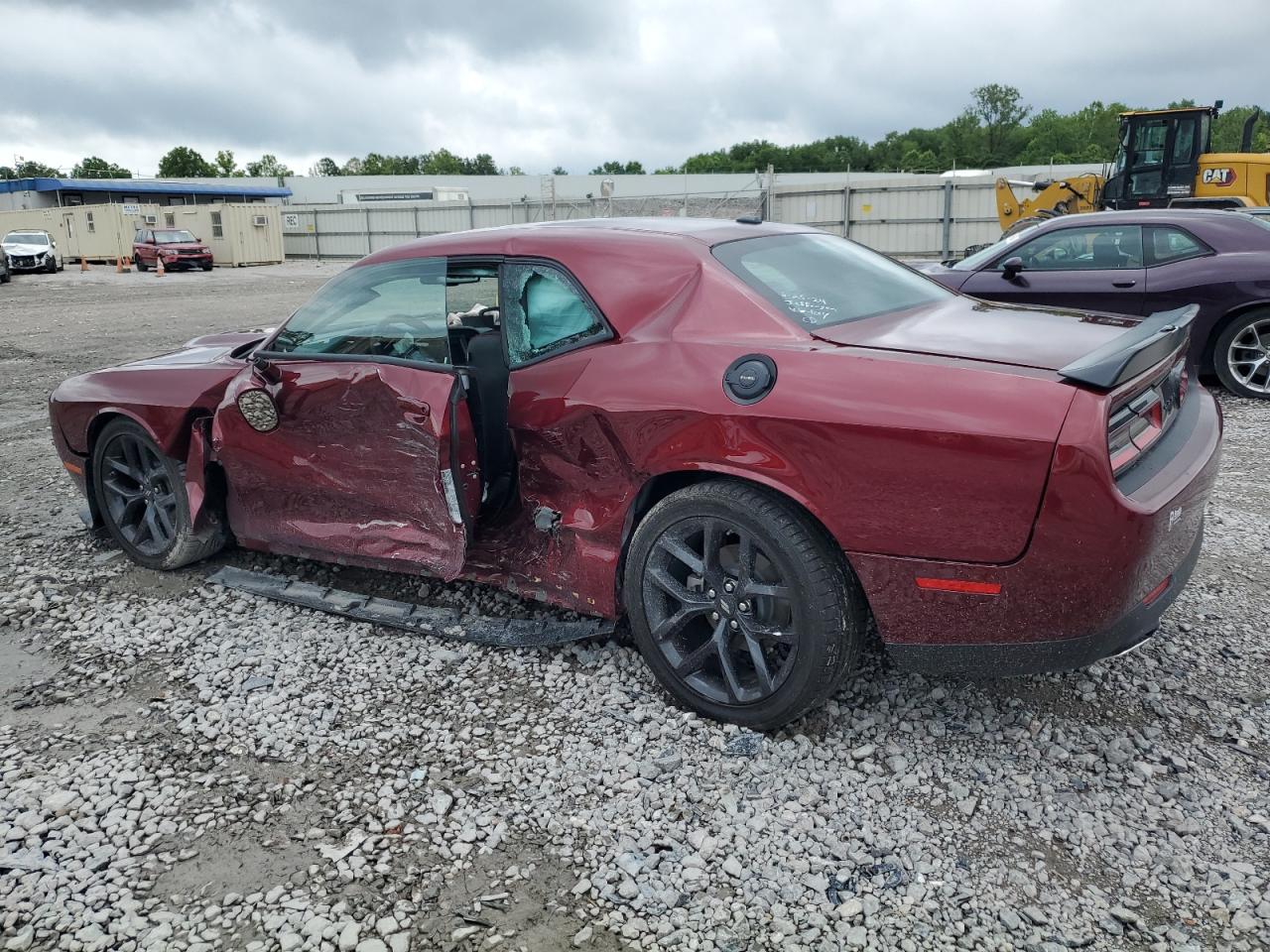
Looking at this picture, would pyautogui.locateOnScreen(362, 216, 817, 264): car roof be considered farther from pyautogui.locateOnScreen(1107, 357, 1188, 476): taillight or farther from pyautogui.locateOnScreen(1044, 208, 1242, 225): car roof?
pyautogui.locateOnScreen(1044, 208, 1242, 225): car roof

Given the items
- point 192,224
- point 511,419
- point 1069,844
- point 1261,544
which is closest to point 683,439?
point 511,419

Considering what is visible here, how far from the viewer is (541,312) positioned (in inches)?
138

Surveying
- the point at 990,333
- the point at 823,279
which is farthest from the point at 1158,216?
the point at 990,333

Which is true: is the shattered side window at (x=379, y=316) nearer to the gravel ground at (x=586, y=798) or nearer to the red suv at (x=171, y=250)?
the gravel ground at (x=586, y=798)

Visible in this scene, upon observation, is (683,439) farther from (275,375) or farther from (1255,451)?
(1255,451)

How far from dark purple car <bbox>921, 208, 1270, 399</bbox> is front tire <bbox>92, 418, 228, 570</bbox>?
5698mm

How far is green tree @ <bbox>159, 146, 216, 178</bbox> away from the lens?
98875 mm

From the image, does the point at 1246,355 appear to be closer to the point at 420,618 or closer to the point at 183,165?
the point at 420,618

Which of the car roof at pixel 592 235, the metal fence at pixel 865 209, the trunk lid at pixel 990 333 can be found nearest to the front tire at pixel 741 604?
the trunk lid at pixel 990 333

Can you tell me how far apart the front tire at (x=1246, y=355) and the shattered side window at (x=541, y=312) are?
6.34m

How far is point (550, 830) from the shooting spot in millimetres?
2695

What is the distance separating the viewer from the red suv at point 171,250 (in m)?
32.4

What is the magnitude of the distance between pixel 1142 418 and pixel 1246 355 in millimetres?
5731

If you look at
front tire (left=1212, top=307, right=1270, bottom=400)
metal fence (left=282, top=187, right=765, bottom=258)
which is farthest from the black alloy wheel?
metal fence (left=282, top=187, right=765, bottom=258)
